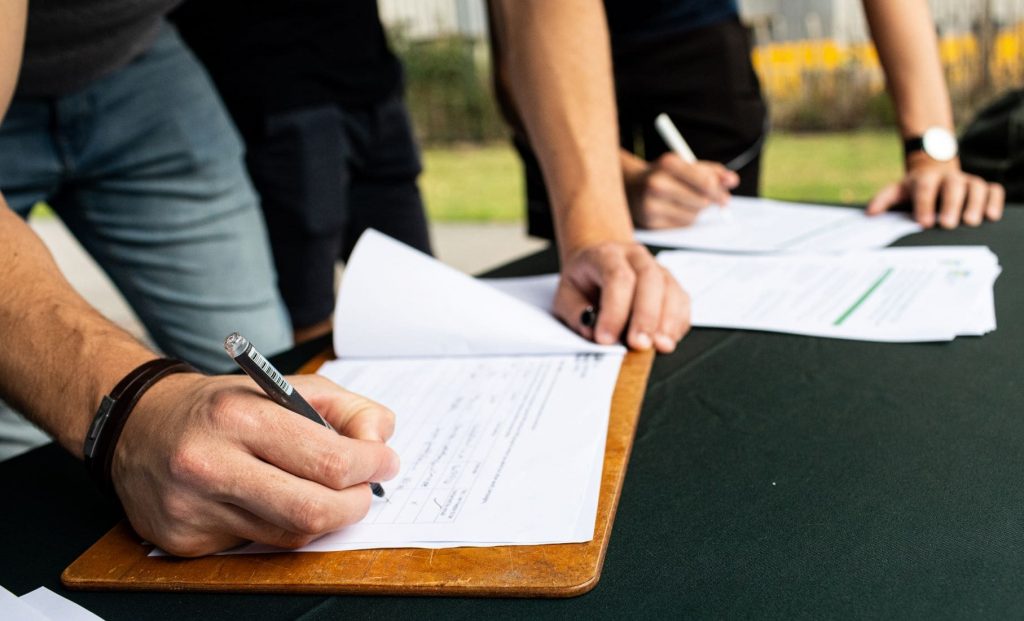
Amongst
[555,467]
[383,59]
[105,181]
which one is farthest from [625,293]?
[383,59]

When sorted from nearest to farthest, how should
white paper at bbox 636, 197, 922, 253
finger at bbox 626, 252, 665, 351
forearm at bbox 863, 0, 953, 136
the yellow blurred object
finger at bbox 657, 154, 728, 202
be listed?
finger at bbox 626, 252, 665, 351
white paper at bbox 636, 197, 922, 253
finger at bbox 657, 154, 728, 202
forearm at bbox 863, 0, 953, 136
the yellow blurred object

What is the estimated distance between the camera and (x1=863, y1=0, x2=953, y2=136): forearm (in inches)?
63.8

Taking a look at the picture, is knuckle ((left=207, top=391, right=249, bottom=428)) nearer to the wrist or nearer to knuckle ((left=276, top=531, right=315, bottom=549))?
knuckle ((left=276, top=531, right=315, bottom=549))

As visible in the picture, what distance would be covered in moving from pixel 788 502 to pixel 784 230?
32.6 inches

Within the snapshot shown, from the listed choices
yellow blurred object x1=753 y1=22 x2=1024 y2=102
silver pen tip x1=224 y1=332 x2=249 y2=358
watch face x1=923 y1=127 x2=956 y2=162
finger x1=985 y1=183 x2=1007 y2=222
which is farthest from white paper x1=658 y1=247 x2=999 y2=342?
yellow blurred object x1=753 y1=22 x2=1024 y2=102

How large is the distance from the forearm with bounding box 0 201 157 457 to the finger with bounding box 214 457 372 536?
0.56ft

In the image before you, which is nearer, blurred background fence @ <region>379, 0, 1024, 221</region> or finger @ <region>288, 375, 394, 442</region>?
finger @ <region>288, 375, 394, 442</region>

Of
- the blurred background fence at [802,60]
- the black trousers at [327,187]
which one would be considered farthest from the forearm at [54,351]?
the blurred background fence at [802,60]

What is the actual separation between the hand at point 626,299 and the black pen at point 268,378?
0.38 metres

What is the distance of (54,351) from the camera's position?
750mm

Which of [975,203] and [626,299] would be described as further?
[975,203]

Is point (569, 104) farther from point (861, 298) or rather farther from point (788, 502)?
point (788, 502)

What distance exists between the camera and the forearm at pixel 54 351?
728 millimetres

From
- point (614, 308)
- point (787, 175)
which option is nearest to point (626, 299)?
point (614, 308)
